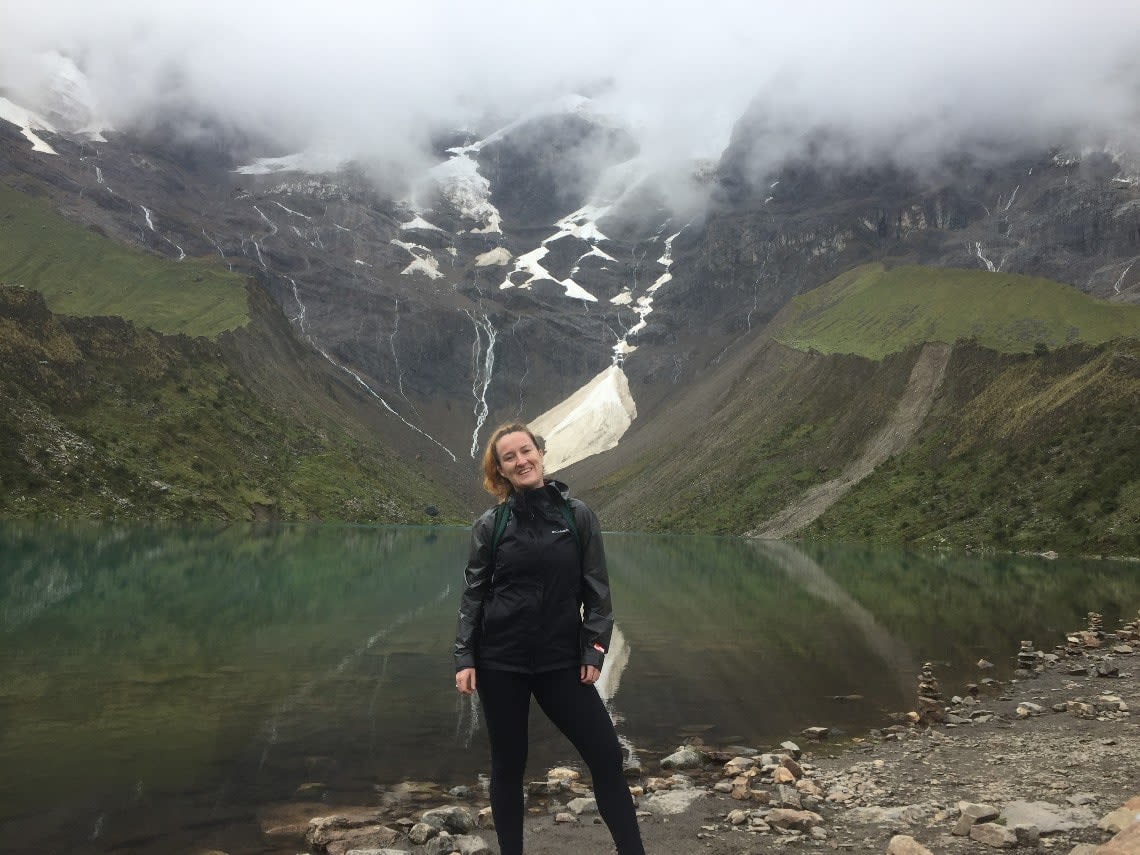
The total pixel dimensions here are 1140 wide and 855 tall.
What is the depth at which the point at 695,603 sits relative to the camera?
40.2 metres

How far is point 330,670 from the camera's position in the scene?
22.2 meters

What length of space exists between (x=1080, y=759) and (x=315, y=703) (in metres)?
14.0

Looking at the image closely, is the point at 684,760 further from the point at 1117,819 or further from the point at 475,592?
the point at 475,592

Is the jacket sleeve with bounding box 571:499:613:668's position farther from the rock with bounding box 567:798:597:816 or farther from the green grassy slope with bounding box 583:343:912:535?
the green grassy slope with bounding box 583:343:912:535

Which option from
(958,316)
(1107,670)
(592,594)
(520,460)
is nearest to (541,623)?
(592,594)

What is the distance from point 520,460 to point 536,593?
1.14 metres

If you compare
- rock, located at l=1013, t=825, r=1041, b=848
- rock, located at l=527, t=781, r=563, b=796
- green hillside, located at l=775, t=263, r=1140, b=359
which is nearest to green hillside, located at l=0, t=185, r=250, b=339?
green hillside, located at l=775, t=263, r=1140, b=359

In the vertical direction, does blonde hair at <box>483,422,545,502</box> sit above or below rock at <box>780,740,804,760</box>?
above

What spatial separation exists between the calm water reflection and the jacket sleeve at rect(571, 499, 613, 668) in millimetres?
6344

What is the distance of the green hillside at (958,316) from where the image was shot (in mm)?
141125

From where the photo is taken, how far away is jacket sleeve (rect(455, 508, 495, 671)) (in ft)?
24.6

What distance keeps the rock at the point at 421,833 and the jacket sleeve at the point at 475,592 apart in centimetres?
434

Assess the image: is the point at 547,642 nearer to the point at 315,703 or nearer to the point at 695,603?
the point at 315,703

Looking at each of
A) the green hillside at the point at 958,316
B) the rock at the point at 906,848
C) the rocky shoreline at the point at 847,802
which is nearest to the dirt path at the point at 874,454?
the green hillside at the point at 958,316
